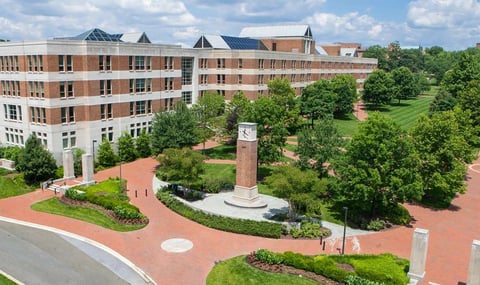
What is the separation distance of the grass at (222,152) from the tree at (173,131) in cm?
655

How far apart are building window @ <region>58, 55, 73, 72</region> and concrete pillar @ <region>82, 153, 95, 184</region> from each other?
9.83 metres

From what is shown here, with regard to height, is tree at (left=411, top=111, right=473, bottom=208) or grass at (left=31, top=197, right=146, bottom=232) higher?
Result: tree at (left=411, top=111, right=473, bottom=208)

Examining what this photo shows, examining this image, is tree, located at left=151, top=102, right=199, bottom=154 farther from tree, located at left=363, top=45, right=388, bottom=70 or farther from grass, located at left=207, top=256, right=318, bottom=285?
tree, located at left=363, top=45, right=388, bottom=70

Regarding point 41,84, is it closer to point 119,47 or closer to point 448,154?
point 119,47

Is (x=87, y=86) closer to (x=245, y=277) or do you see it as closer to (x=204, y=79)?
(x=204, y=79)

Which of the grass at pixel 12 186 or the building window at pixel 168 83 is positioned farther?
the building window at pixel 168 83

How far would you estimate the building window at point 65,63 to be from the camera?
136 feet

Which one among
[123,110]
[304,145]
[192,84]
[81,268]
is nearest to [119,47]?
[123,110]

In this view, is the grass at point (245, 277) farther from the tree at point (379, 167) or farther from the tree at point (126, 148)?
the tree at point (126, 148)

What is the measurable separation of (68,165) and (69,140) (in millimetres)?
5479

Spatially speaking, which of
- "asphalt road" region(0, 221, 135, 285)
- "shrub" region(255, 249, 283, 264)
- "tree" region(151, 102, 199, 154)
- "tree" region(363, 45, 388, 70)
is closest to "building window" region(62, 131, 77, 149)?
"tree" region(151, 102, 199, 154)

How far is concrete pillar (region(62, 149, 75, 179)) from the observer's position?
38325mm

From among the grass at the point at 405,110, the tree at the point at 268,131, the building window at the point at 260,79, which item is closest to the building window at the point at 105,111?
the tree at the point at 268,131

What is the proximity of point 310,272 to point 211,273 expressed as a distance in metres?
5.25
